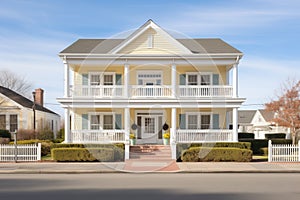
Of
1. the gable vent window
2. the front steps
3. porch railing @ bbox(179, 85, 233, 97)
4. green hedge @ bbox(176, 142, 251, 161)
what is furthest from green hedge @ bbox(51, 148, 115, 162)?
the gable vent window

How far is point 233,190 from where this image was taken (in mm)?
12508

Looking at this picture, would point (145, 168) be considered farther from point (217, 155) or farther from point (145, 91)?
point (145, 91)

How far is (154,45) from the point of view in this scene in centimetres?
2897

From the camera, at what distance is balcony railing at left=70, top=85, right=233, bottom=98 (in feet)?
89.3

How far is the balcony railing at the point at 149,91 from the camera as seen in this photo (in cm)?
2722

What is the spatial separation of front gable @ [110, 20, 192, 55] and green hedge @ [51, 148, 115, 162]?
25.8ft

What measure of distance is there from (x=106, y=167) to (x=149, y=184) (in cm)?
655

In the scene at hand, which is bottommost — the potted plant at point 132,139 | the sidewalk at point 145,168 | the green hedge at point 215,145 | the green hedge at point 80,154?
the sidewalk at point 145,168

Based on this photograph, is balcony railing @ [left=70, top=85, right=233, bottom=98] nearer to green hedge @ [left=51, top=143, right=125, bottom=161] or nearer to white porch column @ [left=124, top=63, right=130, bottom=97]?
white porch column @ [left=124, top=63, right=130, bottom=97]

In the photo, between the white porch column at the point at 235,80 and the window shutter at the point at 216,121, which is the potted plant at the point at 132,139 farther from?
the white porch column at the point at 235,80

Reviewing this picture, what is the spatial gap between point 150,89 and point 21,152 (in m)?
8.90

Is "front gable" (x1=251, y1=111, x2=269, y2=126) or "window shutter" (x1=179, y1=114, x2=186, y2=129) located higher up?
"window shutter" (x1=179, y1=114, x2=186, y2=129)

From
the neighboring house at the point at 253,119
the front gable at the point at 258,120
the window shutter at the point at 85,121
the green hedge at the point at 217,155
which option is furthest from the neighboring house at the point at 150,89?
the front gable at the point at 258,120

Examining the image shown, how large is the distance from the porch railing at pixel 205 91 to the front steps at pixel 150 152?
12.3ft
